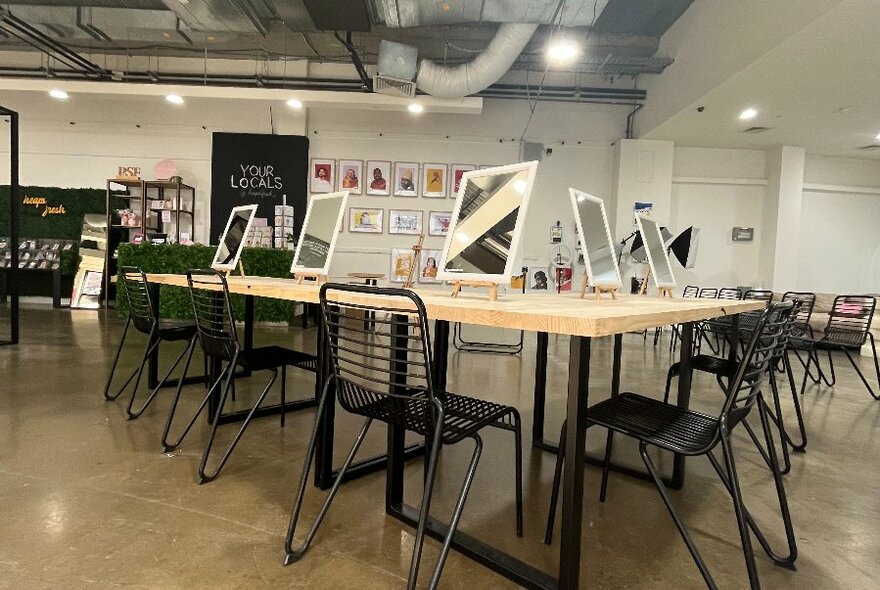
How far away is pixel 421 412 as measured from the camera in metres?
1.33

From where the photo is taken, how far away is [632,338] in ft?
21.9

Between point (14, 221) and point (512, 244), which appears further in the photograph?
point (14, 221)

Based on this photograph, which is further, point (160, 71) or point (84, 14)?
point (160, 71)

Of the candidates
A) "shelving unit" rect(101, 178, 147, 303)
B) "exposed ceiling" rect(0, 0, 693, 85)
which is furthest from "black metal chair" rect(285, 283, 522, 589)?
"shelving unit" rect(101, 178, 147, 303)

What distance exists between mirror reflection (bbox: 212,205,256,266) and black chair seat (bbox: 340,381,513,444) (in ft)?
6.08

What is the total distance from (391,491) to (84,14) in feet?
23.9

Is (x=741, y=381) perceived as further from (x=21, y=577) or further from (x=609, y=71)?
(x=609, y=71)

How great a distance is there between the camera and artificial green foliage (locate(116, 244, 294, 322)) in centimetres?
579

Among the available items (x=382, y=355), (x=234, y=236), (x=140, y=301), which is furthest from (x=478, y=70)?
(x=382, y=355)

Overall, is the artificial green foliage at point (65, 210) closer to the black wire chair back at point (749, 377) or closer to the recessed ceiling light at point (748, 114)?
the black wire chair back at point (749, 377)

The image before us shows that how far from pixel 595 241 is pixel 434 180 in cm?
606


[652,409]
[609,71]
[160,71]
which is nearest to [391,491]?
[652,409]

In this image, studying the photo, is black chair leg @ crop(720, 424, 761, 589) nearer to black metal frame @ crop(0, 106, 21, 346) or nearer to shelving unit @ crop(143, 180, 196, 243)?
black metal frame @ crop(0, 106, 21, 346)

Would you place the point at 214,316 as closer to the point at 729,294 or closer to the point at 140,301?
the point at 140,301
